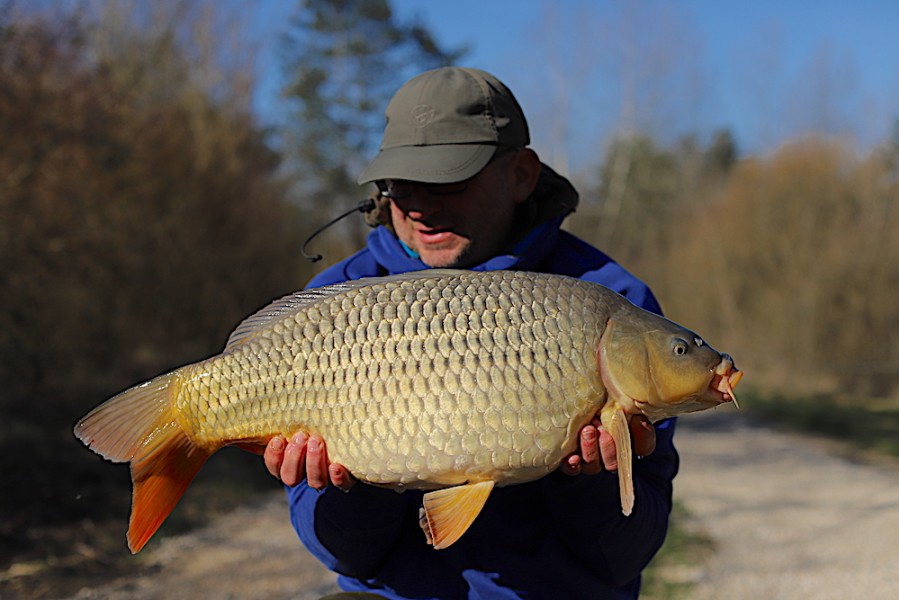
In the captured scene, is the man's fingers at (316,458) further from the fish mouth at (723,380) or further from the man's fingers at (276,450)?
the fish mouth at (723,380)

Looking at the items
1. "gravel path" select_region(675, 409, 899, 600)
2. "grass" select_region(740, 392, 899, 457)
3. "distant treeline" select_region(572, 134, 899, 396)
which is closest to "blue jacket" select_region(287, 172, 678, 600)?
"gravel path" select_region(675, 409, 899, 600)

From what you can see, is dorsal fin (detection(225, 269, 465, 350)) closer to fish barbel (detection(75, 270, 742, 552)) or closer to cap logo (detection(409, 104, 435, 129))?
fish barbel (detection(75, 270, 742, 552))

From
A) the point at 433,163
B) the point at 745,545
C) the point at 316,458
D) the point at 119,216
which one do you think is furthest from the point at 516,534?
the point at 119,216

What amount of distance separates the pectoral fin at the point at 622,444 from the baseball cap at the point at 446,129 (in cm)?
50

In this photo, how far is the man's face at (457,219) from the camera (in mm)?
1587

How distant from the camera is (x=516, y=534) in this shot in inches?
60.1

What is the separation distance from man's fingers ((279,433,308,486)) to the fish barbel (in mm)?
18

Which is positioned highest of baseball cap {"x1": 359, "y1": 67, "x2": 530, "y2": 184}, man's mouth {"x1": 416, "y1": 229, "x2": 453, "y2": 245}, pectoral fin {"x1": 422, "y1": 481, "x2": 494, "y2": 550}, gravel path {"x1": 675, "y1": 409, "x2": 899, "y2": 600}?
baseball cap {"x1": 359, "y1": 67, "x2": 530, "y2": 184}

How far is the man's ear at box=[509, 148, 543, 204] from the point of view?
1.68 m

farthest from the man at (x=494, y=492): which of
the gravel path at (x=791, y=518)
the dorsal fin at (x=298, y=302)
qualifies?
the gravel path at (x=791, y=518)

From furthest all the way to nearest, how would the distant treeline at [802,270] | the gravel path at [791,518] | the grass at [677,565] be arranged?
the distant treeline at [802,270]
the gravel path at [791,518]
the grass at [677,565]

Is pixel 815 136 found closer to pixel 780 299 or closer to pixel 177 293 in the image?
pixel 780 299

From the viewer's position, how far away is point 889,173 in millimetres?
10672

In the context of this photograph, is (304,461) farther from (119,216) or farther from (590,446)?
(119,216)
